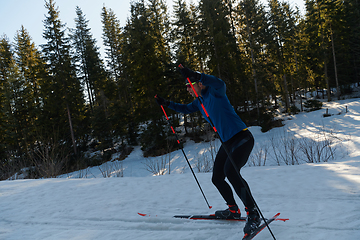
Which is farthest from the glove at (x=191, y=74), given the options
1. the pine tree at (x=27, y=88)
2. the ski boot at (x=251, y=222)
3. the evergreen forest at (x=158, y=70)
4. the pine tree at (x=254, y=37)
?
the pine tree at (x=27, y=88)

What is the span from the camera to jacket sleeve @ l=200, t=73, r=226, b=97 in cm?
247

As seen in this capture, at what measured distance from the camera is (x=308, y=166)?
4969mm

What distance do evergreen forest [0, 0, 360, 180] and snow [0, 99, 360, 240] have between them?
42.2 feet

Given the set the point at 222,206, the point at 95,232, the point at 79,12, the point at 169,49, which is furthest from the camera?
the point at 79,12

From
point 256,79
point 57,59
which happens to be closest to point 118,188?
point 256,79

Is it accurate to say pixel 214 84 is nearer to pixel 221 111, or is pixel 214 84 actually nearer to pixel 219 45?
pixel 221 111

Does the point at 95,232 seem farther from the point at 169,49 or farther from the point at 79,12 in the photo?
the point at 79,12

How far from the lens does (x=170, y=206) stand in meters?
3.86

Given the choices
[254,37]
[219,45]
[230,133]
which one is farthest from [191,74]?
[254,37]

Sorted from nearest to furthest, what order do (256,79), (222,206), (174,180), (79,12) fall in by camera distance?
(222,206) → (174,180) → (256,79) → (79,12)

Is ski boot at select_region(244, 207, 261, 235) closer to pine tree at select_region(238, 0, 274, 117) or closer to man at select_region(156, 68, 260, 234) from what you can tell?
man at select_region(156, 68, 260, 234)

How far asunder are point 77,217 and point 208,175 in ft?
10.7

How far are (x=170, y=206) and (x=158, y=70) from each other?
1672 cm

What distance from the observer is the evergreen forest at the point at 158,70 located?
1962cm
